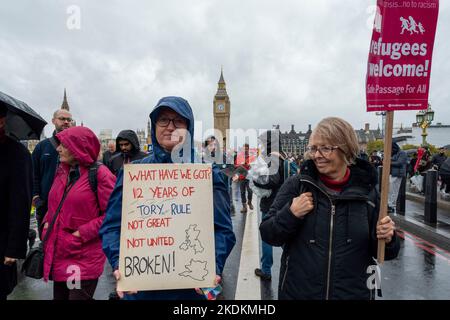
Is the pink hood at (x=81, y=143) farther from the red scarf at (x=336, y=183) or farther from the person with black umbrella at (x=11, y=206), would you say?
the red scarf at (x=336, y=183)

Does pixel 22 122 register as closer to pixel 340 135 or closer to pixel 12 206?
pixel 12 206

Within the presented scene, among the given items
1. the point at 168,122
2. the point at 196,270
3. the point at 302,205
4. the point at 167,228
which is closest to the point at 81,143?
the point at 168,122

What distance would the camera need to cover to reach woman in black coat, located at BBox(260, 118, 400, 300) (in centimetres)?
199

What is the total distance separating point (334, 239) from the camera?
199cm

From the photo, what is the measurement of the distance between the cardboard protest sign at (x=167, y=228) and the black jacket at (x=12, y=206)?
→ 3.44 ft

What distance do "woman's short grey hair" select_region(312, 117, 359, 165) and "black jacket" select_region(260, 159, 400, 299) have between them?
13cm

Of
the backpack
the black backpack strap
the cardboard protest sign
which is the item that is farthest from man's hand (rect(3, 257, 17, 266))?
the backpack

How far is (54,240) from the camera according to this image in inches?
107

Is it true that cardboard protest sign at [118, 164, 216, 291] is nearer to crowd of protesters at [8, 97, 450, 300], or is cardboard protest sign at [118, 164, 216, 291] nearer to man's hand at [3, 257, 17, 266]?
crowd of protesters at [8, 97, 450, 300]

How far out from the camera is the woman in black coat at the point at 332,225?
199 centimetres

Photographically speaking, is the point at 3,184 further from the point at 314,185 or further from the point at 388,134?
the point at 388,134

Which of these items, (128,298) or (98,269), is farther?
(98,269)

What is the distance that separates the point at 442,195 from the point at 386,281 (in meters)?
9.80
